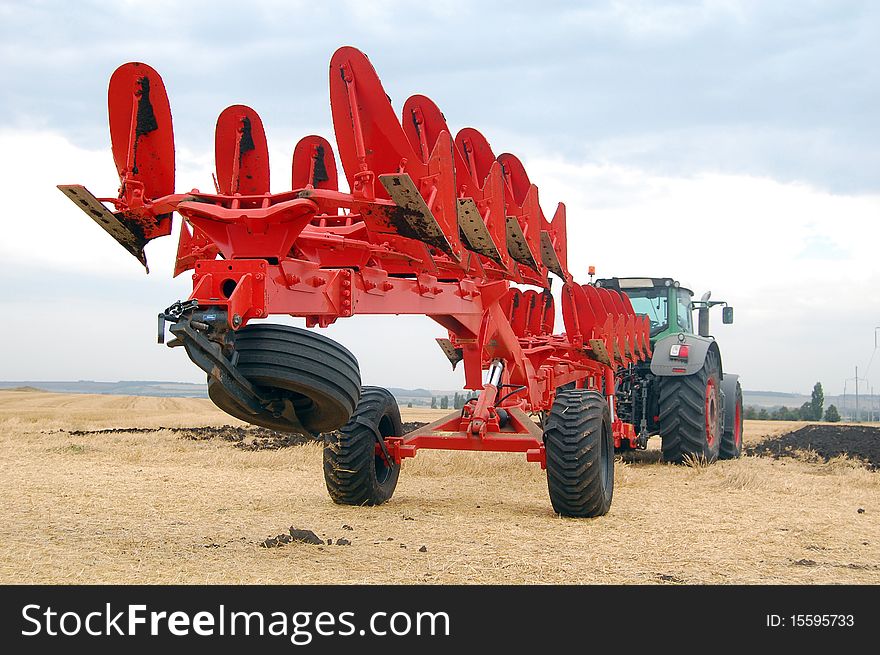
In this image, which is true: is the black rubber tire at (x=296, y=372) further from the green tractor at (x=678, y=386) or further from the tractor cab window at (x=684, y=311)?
the tractor cab window at (x=684, y=311)

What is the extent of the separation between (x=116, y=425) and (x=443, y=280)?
39.1 feet

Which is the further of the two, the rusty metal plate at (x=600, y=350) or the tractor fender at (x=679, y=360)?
the tractor fender at (x=679, y=360)

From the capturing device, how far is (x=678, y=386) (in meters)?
11.4

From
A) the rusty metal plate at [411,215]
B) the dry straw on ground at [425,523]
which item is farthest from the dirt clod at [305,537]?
the rusty metal plate at [411,215]

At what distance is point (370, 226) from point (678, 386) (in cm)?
729

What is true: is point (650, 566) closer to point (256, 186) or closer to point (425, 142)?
point (425, 142)

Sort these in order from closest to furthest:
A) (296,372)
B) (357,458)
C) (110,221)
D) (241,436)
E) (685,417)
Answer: (296,372), (110,221), (357,458), (685,417), (241,436)

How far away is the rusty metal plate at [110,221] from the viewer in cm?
499

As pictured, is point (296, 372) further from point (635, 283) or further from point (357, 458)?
point (635, 283)

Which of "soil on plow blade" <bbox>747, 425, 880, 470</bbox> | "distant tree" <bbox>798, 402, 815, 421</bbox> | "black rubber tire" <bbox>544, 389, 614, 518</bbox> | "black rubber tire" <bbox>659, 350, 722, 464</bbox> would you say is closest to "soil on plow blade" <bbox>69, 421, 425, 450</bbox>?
"black rubber tire" <bbox>659, 350, 722, 464</bbox>

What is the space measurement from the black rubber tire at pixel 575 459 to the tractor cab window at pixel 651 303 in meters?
6.13

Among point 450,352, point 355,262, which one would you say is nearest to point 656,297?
point 450,352

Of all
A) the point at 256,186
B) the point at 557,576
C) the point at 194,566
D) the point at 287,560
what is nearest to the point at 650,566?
the point at 557,576

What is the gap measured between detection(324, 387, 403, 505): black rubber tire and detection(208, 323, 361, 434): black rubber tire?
2.41 m
